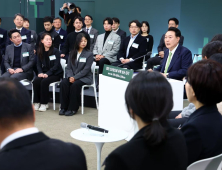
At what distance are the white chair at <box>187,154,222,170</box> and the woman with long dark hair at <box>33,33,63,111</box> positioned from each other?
427 cm

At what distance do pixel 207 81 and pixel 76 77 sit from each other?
375 cm

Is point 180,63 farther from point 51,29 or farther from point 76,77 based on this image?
point 51,29

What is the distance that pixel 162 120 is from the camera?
1.46 meters

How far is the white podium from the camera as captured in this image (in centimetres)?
382

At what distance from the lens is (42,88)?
225 inches

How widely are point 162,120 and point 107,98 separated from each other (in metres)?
3.00

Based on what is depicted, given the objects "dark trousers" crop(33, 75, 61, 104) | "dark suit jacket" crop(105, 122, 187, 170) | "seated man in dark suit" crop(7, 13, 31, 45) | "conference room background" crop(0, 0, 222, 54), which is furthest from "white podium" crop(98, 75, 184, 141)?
"conference room background" crop(0, 0, 222, 54)

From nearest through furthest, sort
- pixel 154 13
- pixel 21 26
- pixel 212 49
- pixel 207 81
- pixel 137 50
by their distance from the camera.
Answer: pixel 207 81 → pixel 212 49 → pixel 137 50 → pixel 21 26 → pixel 154 13

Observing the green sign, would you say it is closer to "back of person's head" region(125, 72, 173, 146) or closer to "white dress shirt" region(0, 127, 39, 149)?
"back of person's head" region(125, 72, 173, 146)

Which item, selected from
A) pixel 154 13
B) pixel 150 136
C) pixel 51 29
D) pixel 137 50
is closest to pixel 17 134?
pixel 150 136

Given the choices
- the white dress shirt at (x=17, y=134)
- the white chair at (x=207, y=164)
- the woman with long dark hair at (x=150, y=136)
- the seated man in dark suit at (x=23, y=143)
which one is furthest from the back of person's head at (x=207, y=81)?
the white dress shirt at (x=17, y=134)

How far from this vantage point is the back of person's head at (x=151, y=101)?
4.62ft

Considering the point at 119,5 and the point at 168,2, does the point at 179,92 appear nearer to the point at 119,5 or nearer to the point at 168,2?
the point at 168,2

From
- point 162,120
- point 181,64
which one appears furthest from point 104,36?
point 162,120
